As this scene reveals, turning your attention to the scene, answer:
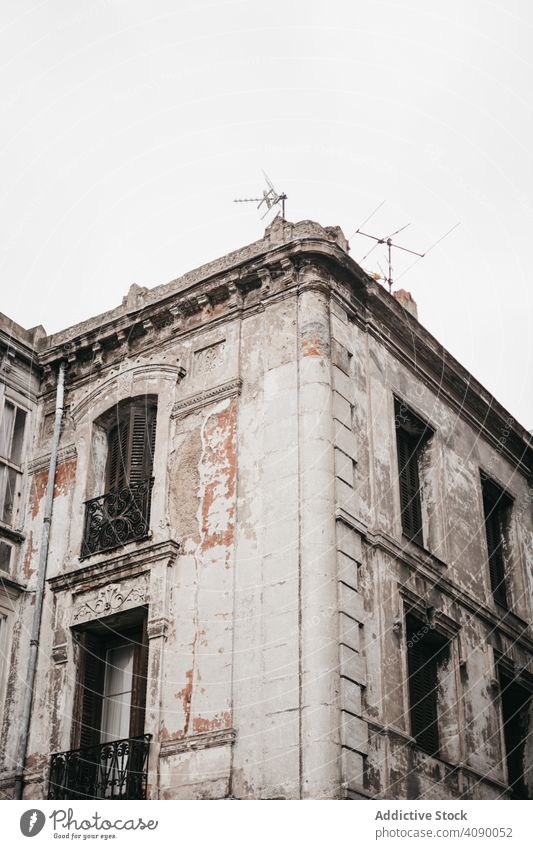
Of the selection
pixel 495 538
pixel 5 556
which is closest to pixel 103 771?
pixel 5 556

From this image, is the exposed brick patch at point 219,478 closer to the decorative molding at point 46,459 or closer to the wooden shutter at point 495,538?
the decorative molding at point 46,459

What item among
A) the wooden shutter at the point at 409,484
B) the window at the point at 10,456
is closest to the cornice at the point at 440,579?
the wooden shutter at the point at 409,484

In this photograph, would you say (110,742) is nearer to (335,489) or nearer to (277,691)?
(277,691)

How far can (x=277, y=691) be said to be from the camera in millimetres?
13781

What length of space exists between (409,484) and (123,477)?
4.40 metres

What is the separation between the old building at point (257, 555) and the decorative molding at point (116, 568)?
0.04 metres

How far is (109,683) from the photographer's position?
16.3 metres

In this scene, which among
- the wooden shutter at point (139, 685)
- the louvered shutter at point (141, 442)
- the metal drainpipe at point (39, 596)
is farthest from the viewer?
the louvered shutter at point (141, 442)

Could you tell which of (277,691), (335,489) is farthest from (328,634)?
(335,489)

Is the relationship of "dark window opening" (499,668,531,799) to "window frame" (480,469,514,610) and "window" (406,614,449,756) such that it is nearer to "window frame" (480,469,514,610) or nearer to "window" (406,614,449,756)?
"window frame" (480,469,514,610)

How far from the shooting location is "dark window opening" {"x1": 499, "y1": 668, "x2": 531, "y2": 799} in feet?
57.9

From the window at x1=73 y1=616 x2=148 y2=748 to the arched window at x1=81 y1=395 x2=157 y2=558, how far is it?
4.27 feet

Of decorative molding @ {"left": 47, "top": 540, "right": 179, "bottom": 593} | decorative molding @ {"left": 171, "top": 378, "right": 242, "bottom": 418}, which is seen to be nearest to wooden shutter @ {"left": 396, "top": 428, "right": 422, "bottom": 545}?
decorative molding @ {"left": 171, "top": 378, "right": 242, "bottom": 418}

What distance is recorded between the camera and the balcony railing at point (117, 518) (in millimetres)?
16578
